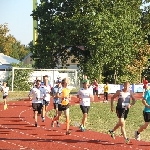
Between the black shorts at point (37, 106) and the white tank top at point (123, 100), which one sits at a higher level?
the white tank top at point (123, 100)

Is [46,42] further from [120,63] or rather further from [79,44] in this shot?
[120,63]

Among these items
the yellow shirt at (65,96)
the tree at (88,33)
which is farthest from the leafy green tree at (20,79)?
the yellow shirt at (65,96)

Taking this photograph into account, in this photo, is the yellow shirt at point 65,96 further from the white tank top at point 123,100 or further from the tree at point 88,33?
the tree at point 88,33

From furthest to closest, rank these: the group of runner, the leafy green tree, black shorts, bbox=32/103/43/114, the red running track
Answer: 1. the leafy green tree
2. black shorts, bbox=32/103/43/114
3. the group of runner
4. the red running track

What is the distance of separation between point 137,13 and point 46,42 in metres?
13.8

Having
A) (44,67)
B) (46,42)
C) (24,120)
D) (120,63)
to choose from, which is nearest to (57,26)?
(46,42)

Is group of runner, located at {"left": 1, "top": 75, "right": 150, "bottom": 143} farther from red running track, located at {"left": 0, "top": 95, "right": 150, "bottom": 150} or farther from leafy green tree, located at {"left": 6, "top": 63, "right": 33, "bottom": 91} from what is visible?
leafy green tree, located at {"left": 6, "top": 63, "right": 33, "bottom": 91}

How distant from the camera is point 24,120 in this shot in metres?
18.2

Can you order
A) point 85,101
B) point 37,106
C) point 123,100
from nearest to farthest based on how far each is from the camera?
point 123,100, point 85,101, point 37,106

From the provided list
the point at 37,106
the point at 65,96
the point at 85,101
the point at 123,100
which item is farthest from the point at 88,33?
the point at 123,100

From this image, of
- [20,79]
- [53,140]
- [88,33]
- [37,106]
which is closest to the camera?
[53,140]

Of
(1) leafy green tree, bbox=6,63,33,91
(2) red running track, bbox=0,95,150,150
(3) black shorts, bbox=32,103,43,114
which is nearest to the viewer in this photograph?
(2) red running track, bbox=0,95,150,150

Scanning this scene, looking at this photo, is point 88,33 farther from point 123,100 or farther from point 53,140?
point 123,100

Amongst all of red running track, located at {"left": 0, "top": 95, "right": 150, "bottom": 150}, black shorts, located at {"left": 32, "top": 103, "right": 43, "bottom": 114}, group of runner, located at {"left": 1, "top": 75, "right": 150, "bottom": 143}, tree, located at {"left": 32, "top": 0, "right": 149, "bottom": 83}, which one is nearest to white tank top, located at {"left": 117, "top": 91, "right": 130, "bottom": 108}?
group of runner, located at {"left": 1, "top": 75, "right": 150, "bottom": 143}
